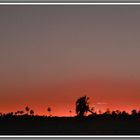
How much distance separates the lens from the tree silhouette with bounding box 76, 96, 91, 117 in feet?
18.3

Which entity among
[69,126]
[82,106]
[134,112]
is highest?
[82,106]

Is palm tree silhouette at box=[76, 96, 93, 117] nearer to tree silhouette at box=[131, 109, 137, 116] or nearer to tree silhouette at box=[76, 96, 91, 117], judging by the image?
tree silhouette at box=[76, 96, 91, 117]

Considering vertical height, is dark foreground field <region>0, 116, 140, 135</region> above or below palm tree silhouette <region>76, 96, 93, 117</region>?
below

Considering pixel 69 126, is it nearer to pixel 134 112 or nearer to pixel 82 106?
pixel 82 106

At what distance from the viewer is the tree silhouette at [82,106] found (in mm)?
5578

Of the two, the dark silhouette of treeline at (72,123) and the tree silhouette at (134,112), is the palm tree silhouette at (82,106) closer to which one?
the dark silhouette of treeline at (72,123)

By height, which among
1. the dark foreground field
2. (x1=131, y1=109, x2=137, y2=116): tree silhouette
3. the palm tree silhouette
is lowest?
the dark foreground field

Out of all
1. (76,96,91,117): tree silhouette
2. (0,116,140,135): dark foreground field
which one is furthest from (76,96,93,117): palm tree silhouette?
(0,116,140,135): dark foreground field

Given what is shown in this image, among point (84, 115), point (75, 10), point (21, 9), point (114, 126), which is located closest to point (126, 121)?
point (114, 126)

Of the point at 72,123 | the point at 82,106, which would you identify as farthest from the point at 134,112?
the point at 72,123

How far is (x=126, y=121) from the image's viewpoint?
18.2ft

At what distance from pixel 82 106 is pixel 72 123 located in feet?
0.79

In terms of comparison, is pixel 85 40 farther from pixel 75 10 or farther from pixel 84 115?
pixel 84 115

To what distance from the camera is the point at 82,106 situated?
220 inches
